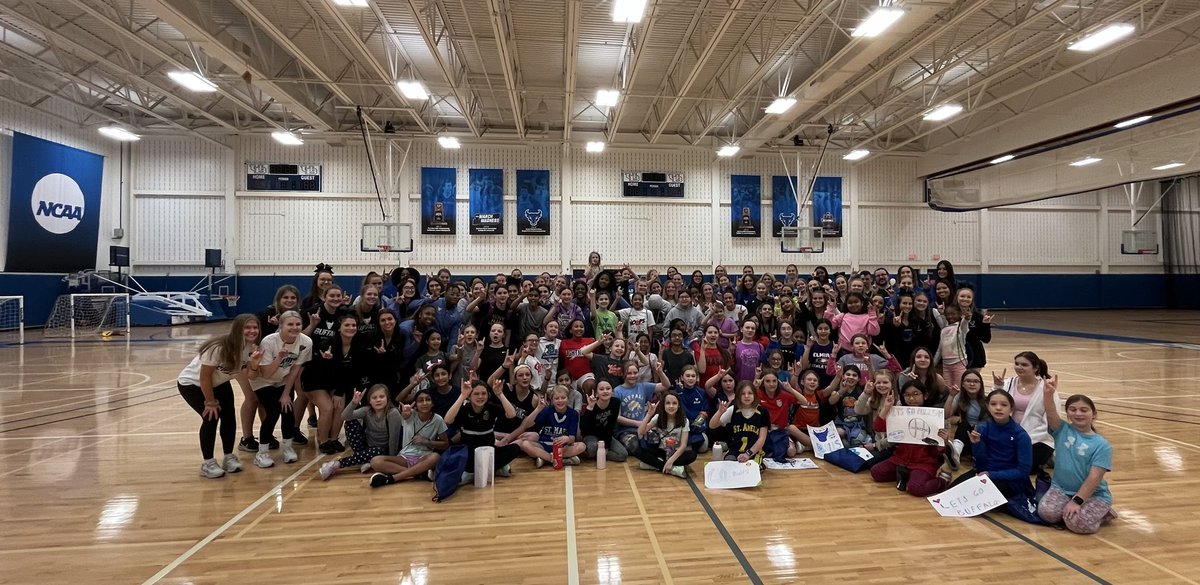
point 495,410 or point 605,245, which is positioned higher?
point 605,245

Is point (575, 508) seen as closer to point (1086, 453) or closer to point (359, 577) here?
point (359, 577)

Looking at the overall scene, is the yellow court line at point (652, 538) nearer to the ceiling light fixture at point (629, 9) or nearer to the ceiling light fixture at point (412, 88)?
the ceiling light fixture at point (629, 9)

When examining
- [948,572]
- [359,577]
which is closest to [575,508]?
[359,577]

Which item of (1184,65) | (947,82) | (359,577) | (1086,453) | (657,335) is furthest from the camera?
(947,82)

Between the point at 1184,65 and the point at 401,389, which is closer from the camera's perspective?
the point at 401,389

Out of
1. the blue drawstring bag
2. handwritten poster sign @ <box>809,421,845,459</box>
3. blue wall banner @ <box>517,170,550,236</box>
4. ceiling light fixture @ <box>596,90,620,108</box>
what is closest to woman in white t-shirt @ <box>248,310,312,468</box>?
the blue drawstring bag

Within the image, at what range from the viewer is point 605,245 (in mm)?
19938

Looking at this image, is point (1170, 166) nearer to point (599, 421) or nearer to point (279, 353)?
point (599, 421)

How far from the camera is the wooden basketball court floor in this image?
3.29 m

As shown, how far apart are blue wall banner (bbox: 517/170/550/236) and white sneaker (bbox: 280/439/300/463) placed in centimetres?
1461

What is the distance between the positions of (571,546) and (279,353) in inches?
134

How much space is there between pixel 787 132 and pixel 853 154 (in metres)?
2.61

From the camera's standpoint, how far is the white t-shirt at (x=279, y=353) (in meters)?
4.93

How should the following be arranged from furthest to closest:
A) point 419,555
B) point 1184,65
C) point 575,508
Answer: point 1184,65 < point 575,508 < point 419,555
